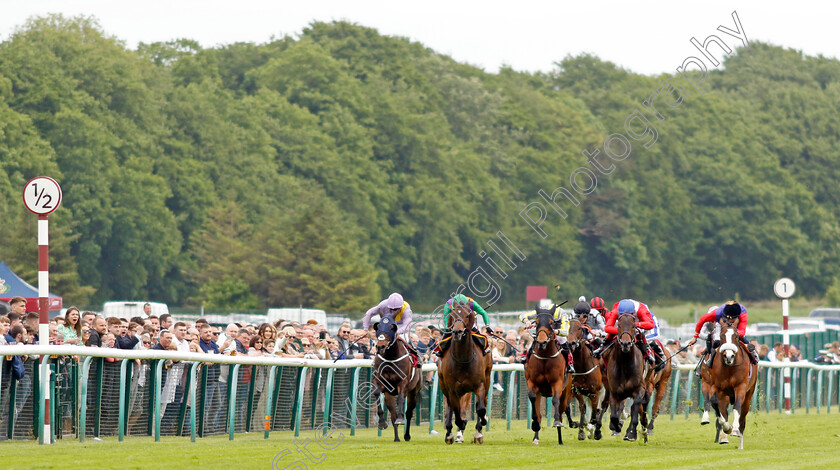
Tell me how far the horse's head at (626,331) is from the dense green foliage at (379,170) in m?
30.0

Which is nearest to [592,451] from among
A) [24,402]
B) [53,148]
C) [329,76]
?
[24,402]

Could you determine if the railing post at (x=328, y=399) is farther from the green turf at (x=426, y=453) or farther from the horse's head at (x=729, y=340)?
the horse's head at (x=729, y=340)

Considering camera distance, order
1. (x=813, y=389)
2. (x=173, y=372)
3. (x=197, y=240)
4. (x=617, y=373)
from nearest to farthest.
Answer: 1. (x=173, y=372)
2. (x=617, y=373)
3. (x=813, y=389)
4. (x=197, y=240)

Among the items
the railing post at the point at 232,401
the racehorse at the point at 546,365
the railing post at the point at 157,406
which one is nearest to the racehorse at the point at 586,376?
the racehorse at the point at 546,365

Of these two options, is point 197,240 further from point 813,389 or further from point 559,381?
point 559,381

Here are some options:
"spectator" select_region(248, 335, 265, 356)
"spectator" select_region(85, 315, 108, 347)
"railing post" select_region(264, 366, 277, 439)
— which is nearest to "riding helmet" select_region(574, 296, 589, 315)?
"spectator" select_region(248, 335, 265, 356)

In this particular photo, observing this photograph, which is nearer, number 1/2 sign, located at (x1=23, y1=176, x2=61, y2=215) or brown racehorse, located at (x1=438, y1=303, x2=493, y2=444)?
number 1/2 sign, located at (x1=23, y1=176, x2=61, y2=215)

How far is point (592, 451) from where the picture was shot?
1195cm

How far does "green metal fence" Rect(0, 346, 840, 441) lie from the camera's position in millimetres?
10594

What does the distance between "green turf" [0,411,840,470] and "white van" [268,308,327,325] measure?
12600mm

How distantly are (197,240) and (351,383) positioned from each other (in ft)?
119

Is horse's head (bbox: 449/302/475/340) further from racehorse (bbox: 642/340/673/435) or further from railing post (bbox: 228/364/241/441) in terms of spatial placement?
racehorse (bbox: 642/340/673/435)

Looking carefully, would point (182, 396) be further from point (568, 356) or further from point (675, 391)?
point (675, 391)

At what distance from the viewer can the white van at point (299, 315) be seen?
27.3 m
